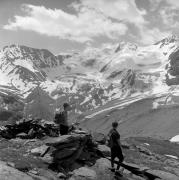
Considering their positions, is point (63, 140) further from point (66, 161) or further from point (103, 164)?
point (103, 164)

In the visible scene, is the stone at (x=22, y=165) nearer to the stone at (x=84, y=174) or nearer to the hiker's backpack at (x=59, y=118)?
the stone at (x=84, y=174)

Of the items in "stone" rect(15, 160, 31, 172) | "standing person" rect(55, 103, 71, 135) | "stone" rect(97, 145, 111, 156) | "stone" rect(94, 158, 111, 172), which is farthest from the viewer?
"stone" rect(97, 145, 111, 156)

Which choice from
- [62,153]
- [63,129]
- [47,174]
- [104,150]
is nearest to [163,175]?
[104,150]

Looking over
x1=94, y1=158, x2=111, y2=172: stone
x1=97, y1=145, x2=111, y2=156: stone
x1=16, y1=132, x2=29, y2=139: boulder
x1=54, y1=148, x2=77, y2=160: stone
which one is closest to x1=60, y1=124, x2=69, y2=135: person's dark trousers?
x1=97, y1=145, x2=111, y2=156: stone

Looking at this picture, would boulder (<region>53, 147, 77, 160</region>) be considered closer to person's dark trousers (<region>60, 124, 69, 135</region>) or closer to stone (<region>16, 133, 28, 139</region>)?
person's dark trousers (<region>60, 124, 69, 135</region>)

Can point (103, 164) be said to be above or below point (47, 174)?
above

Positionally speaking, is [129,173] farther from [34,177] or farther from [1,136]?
[1,136]
